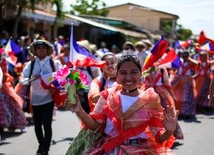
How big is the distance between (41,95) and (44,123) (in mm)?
414

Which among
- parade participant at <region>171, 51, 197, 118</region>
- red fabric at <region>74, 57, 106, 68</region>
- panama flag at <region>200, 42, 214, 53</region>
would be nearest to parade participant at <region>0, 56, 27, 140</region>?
red fabric at <region>74, 57, 106, 68</region>

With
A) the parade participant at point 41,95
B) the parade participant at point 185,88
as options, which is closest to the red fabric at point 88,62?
the parade participant at point 41,95

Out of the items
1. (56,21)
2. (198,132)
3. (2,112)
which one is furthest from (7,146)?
(56,21)

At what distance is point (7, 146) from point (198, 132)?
12.4ft

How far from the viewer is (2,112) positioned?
8523 mm

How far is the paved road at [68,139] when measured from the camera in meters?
7.32

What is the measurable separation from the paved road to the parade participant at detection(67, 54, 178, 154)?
340 cm

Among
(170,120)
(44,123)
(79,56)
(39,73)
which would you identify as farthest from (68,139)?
(170,120)

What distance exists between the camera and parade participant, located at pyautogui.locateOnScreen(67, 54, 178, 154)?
377 cm

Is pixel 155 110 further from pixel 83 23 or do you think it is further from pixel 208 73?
pixel 83 23

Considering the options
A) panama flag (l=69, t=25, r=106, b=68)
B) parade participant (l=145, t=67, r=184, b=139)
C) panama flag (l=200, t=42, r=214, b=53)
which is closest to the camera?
panama flag (l=69, t=25, r=106, b=68)

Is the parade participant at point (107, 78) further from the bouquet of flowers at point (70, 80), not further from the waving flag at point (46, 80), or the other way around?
the bouquet of flowers at point (70, 80)

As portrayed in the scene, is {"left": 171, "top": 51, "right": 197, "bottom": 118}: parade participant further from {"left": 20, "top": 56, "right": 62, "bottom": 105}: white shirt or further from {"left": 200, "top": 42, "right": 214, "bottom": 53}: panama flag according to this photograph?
{"left": 20, "top": 56, "right": 62, "bottom": 105}: white shirt

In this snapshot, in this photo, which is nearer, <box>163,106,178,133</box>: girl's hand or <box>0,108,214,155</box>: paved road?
<box>163,106,178,133</box>: girl's hand
